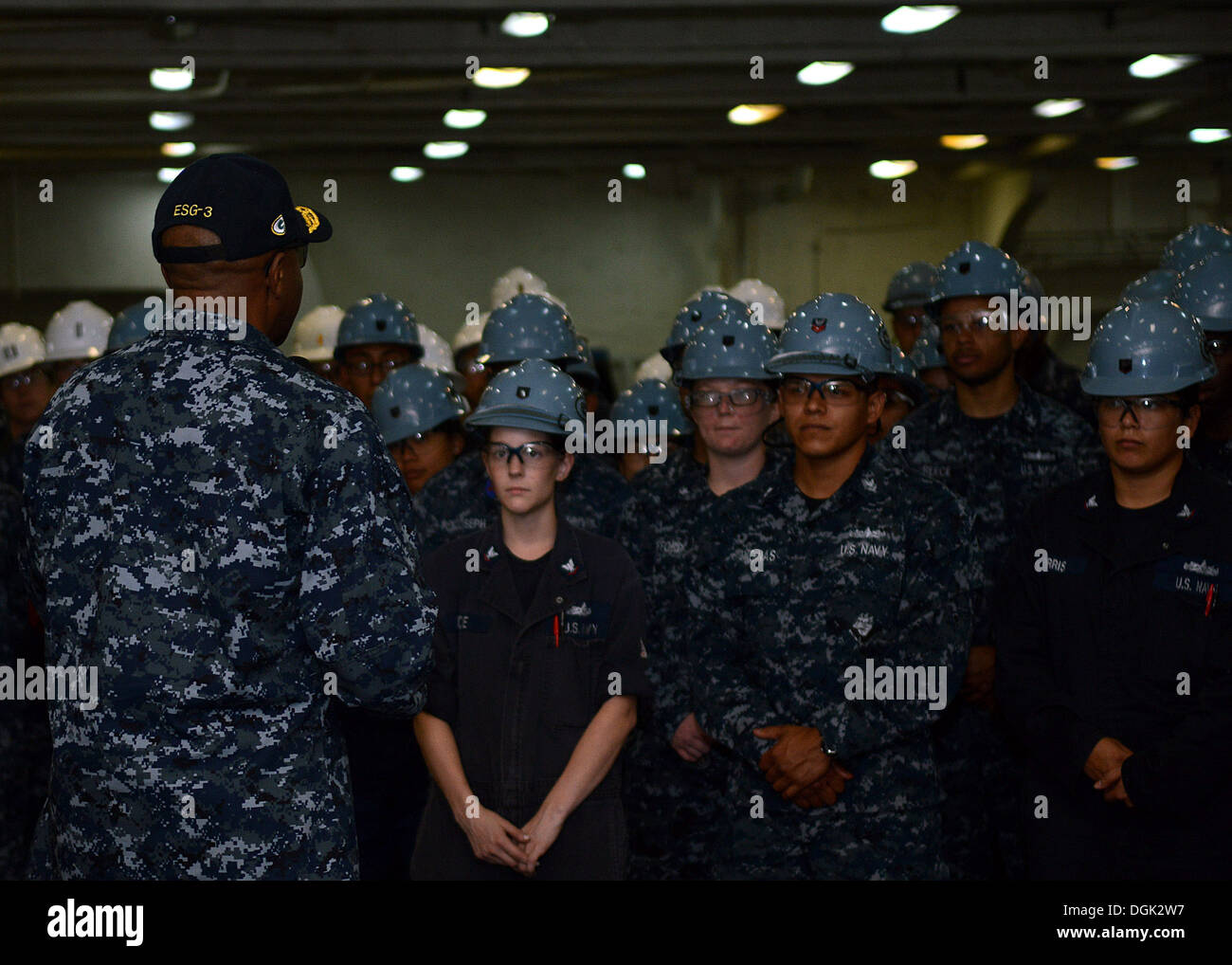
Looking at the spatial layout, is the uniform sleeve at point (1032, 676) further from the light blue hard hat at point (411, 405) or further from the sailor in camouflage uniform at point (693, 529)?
the light blue hard hat at point (411, 405)

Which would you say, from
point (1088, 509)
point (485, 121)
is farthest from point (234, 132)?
point (1088, 509)

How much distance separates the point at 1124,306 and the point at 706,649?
1.45 m

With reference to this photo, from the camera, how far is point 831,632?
3090mm

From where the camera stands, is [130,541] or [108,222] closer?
[130,541]

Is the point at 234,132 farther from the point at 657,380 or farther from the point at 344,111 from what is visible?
the point at 657,380

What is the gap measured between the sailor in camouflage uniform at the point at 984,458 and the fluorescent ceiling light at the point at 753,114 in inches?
227

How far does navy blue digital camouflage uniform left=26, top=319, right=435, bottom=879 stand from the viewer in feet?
6.72

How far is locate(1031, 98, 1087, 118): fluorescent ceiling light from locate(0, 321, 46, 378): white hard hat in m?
7.20

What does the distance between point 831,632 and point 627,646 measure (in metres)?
0.50

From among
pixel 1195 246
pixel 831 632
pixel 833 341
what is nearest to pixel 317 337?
pixel 1195 246

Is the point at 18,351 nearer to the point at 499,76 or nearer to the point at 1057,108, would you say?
the point at 499,76

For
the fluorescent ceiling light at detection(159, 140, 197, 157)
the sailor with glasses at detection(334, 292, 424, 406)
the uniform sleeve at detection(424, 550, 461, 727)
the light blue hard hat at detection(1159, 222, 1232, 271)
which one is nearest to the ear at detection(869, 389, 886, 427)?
the uniform sleeve at detection(424, 550, 461, 727)

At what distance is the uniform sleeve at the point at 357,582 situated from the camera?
205 centimetres

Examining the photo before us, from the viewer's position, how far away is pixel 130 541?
206 centimetres
